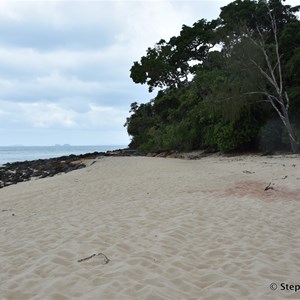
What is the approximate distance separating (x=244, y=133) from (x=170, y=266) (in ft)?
69.4

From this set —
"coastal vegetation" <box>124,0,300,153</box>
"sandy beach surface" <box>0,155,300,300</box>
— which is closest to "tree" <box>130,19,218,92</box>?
"coastal vegetation" <box>124,0,300,153</box>

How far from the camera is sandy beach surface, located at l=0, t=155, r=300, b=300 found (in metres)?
3.60

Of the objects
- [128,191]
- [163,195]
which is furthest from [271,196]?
[128,191]

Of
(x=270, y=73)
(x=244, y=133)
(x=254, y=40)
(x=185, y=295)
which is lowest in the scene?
(x=185, y=295)

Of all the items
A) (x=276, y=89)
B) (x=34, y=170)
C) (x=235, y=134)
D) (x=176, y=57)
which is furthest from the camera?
(x=176, y=57)

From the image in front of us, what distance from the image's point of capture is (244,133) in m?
24.1

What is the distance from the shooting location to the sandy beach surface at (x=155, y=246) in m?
3.60

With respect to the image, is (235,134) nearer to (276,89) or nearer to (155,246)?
(276,89)

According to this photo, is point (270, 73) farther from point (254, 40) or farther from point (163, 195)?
point (163, 195)

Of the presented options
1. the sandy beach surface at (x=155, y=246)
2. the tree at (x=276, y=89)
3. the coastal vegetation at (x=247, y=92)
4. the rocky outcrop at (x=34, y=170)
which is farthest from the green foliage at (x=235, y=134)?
the sandy beach surface at (x=155, y=246)

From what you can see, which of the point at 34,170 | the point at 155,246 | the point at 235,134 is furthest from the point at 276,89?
the point at 155,246

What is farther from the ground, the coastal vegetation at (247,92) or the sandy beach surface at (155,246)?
the coastal vegetation at (247,92)

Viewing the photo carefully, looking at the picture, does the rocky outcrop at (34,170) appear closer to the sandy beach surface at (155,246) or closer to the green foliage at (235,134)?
the green foliage at (235,134)

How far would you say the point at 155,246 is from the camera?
16.4 ft
